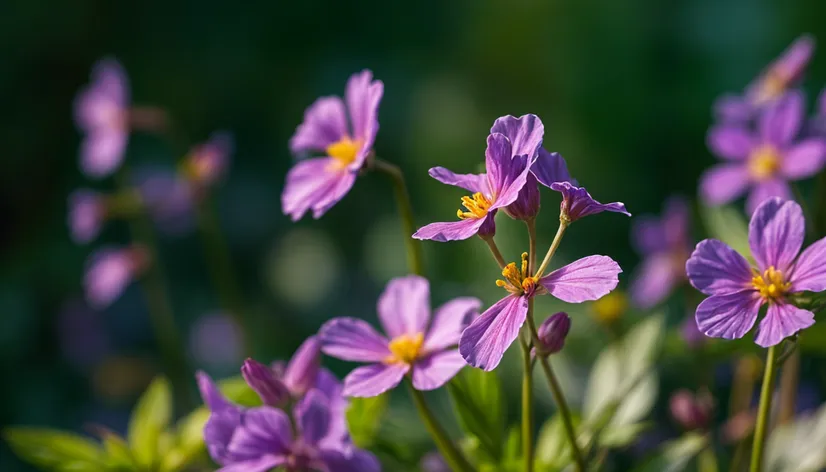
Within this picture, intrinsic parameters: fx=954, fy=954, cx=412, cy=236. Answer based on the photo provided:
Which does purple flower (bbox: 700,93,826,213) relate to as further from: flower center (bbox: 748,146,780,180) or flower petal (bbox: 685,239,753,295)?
flower petal (bbox: 685,239,753,295)

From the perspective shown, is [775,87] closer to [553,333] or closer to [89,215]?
[553,333]

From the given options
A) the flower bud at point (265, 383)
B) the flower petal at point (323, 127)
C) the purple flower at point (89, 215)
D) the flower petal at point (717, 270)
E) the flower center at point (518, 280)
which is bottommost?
the flower bud at point (265, 383)

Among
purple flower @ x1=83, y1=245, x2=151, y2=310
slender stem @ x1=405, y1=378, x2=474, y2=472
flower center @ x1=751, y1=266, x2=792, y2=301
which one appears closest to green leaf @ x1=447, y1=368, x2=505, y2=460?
slender stem @ x1=405, y1=378, x2=474, y2=472

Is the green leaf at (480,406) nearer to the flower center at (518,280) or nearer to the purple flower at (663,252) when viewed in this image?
the flower center at (518,280)

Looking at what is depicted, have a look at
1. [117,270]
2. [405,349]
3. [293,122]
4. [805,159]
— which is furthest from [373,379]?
[293,122]

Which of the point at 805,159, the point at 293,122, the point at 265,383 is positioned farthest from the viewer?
the point at 293,122

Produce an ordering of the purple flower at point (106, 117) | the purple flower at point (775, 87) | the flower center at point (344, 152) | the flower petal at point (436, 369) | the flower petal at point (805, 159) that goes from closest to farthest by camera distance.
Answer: the flower petal at point (436, 369) < the flower center at point (344, 152) < the flower petal at point (805, 159) < the purple flower at point (775, 87) < the purple flower at point (106, 117)

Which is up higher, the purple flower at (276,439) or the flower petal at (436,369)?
the flower petal at (436,369)

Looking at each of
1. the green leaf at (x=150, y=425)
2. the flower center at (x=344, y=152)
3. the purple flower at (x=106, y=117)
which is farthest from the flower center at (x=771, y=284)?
the purple flower at (x=106, y=117)
